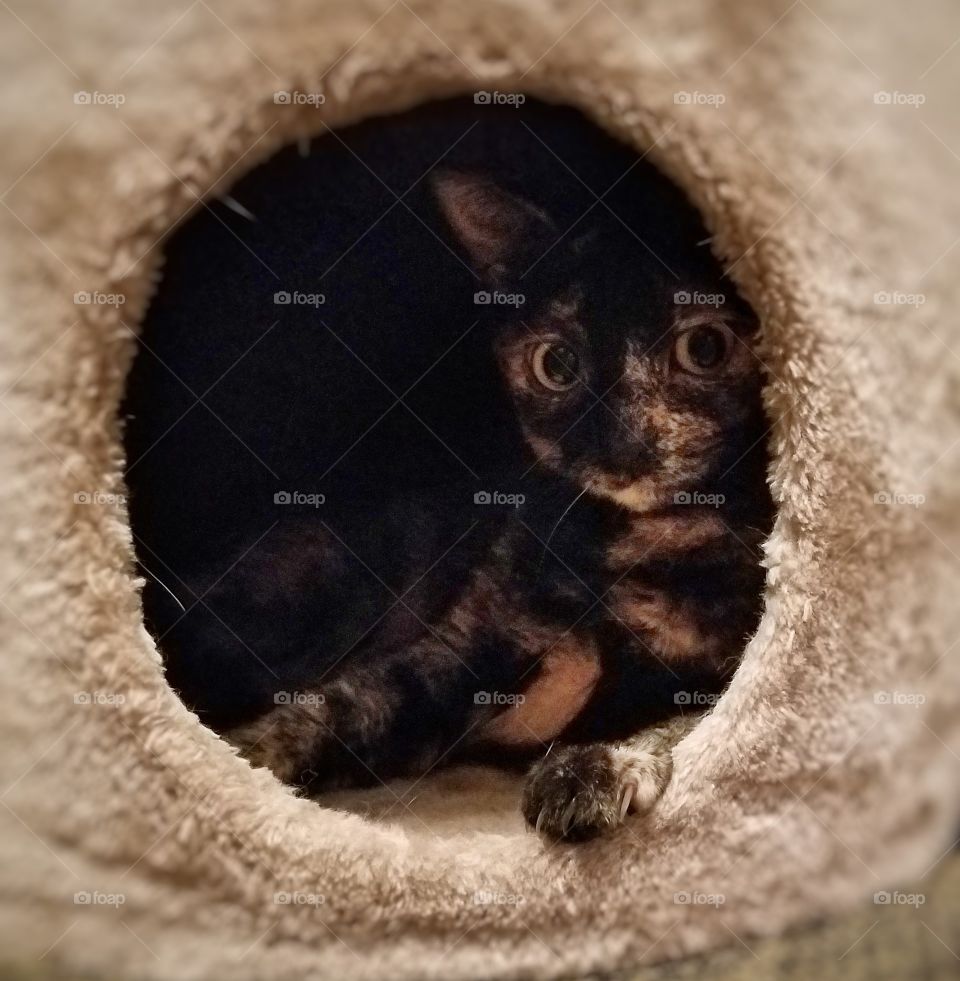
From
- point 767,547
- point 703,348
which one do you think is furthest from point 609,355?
point 767,547

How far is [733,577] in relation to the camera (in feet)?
4.46

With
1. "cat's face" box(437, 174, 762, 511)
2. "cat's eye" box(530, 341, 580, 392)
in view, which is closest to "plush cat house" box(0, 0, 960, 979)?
"cat's face" box(437, 174, 762, 511)

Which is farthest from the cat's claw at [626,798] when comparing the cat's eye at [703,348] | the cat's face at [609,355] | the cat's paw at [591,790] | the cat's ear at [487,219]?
the cat's ear at [487,219]

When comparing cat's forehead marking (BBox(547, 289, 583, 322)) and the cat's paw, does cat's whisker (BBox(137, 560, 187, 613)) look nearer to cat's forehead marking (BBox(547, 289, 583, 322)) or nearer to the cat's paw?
the cat's paw

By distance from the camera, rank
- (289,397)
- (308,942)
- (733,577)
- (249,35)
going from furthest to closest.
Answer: (733,577) → (289,397) → (308,942) → (249,35)

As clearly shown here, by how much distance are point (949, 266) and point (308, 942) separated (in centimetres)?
93

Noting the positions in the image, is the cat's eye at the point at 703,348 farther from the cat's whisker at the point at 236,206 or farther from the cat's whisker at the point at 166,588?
the cat's whisker at the point at 166,588

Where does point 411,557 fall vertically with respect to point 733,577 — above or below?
below

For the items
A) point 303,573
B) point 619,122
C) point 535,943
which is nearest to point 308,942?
point 535,943

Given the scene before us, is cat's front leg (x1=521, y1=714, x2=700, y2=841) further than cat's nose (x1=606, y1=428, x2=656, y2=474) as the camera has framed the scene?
No

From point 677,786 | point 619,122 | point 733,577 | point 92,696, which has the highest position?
point 619,122

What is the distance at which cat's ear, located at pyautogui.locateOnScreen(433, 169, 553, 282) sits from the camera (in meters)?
1.17

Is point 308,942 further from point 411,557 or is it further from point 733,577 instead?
point 733,577

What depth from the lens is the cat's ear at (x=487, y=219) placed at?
1173mm
